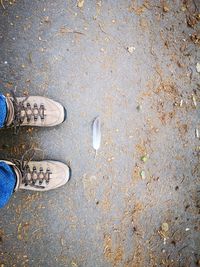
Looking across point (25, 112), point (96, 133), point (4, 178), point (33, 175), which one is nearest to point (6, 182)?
point (4, 178)

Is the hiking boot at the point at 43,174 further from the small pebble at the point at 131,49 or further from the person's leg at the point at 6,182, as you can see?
the small pebble at the point at 131,49

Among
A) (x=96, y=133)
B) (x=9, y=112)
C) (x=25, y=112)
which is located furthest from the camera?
(x=96, y=133)

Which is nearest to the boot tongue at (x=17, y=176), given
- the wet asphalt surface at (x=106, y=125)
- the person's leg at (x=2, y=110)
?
the wet asphalt surface at (x=106, y=125)

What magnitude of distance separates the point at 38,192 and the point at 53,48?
108cm

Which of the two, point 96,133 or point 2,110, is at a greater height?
point 2,110

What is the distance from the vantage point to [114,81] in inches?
104

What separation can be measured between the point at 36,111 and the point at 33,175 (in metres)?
0.46

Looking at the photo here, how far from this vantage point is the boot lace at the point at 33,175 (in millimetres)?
2521

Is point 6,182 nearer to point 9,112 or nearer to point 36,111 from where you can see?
point 9,112

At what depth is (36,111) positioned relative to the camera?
2.52 meters

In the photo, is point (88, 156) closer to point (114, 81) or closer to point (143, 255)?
point (114, 81)

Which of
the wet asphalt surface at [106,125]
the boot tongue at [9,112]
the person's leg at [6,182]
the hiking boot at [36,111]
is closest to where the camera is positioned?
the person's leg at [6,182]

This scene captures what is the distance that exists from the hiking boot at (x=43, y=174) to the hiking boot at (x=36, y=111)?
0.93 feet

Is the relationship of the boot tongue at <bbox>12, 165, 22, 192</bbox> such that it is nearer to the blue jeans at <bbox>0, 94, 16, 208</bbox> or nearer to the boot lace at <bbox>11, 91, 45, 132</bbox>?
the blue jeans at <bbox>0, 94, 16, 208</bbox>
